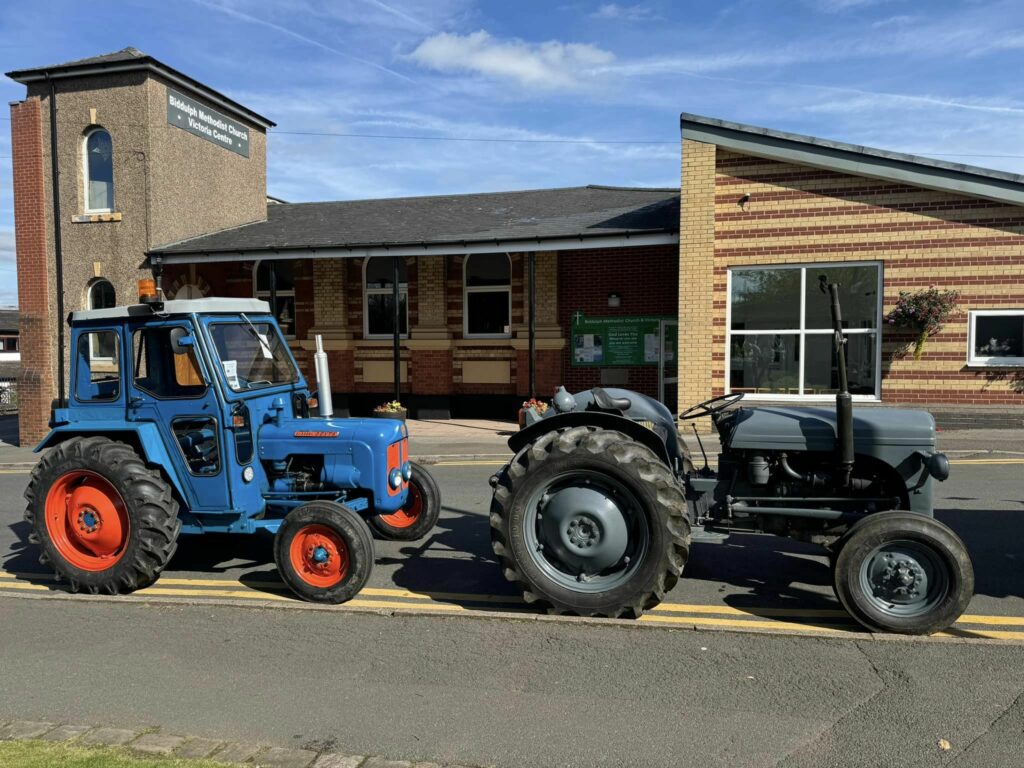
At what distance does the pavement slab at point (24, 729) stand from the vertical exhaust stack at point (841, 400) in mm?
4311

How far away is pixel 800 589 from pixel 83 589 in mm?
5095

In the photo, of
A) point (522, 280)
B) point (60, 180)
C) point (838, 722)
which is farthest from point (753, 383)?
point (60, 180)

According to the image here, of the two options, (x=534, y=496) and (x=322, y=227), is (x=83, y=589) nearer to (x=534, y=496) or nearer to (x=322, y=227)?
(x=534, y=496)

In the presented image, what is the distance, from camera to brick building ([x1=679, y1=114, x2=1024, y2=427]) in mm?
12328

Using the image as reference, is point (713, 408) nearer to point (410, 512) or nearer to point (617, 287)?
point (410, 512)

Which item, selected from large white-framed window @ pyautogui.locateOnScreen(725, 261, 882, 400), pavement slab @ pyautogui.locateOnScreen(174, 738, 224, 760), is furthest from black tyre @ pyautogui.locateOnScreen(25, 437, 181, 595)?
large white-framed window @ pyautogui.locateOnScreen(725, 261, 882, 400)

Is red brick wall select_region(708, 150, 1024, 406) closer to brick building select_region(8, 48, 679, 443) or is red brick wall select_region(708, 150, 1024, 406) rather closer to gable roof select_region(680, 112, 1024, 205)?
gable roof select_region(680, 112, 1024, 205)

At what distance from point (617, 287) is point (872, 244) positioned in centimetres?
529

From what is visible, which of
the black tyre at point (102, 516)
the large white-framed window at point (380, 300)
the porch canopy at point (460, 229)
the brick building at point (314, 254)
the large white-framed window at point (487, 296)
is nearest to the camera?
the black tyre at point (102, 516)

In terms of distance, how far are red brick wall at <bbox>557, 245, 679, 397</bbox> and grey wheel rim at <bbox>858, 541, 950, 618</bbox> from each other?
39.1 ft

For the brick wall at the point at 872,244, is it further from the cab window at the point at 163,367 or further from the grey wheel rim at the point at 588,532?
the cab window at the point at 163,367

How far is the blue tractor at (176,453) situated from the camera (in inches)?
213

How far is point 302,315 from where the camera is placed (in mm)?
18484

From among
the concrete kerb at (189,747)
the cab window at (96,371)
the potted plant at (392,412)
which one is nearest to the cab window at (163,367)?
the cab window at (96,371)
